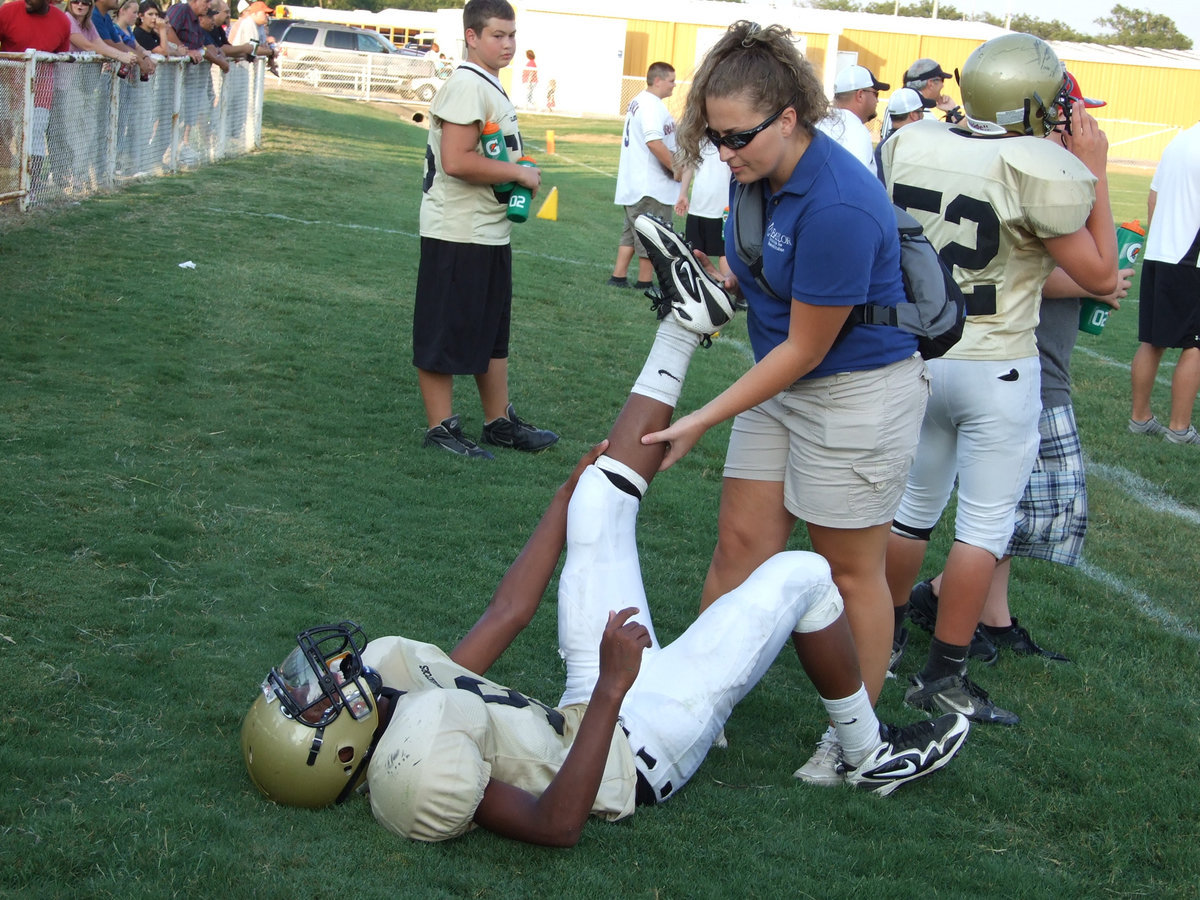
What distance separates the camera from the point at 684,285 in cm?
354

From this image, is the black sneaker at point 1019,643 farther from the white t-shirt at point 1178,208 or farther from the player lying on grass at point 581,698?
the white t-shirt at point 1178,208

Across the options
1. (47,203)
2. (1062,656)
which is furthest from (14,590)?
(47,203)

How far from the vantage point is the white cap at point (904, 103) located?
9.09m

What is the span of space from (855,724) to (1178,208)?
5.87m

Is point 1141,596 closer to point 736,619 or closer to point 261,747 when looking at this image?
point 736,619

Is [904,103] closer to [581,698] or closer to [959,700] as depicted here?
[959,700]

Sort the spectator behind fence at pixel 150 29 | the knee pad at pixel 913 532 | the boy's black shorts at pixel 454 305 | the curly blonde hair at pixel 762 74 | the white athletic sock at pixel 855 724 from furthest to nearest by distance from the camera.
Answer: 1. the spectator behind fence at pixel 150 29
2. the boy's black shorts at pixel 454 305
3. the knee pad at pixel 913 532
4. the white athletic sock at pixel 855 724
5. the curly blonde hair at pixel 762 74

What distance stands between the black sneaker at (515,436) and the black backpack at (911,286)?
3249mm

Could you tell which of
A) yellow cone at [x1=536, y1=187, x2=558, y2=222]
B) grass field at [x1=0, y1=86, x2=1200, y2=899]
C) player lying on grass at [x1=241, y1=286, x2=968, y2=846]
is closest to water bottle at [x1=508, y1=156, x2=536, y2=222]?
grass field at [x1=0, y1=86, x2=1200, y2=899]

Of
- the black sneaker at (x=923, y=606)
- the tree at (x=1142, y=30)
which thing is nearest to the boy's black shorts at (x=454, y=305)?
the black sneaker at (x=923, y=606)

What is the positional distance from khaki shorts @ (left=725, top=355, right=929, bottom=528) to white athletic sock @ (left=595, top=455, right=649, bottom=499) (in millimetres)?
451

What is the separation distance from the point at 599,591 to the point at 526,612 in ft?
0.92

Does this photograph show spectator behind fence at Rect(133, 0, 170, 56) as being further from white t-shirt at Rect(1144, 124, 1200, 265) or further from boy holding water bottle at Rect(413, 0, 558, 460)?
white t-shirt at Rect(1144, 124, 1200, 265)

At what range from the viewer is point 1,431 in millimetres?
5516
